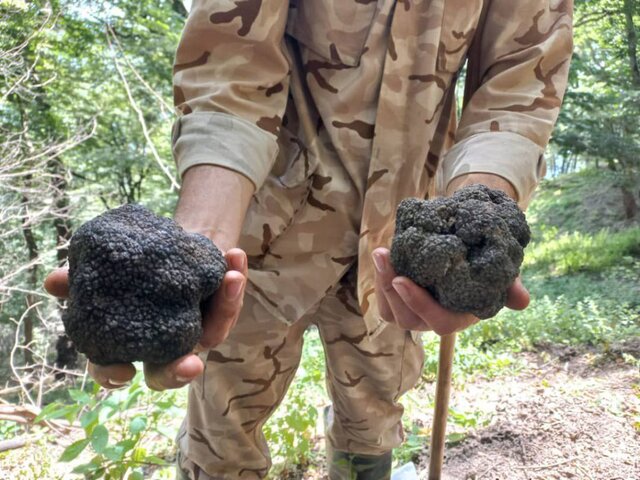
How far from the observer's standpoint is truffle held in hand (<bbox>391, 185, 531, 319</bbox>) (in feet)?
3.37

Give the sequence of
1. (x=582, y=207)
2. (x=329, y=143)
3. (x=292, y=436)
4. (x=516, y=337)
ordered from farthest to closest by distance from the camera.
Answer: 1. (x=582, y=207)
2. (x=516, y=337)
3. (x=292, y=436)
4. (x=329, y=143)

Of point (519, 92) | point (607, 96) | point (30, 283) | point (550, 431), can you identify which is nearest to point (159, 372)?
point (519, 92)

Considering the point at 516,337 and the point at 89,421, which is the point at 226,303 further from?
the point at 516,337

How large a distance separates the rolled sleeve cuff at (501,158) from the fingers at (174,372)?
770mm

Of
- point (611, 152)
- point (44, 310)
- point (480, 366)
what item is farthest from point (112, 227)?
point (44, 310)

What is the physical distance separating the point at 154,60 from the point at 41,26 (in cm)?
227

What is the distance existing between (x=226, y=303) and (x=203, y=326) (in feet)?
0.28

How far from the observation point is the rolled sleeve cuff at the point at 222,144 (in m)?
1.10

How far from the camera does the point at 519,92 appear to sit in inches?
50.3

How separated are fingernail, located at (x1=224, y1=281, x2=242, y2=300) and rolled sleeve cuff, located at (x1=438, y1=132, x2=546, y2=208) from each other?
0.63m

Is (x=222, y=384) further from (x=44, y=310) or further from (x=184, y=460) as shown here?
(x=44, y=310)

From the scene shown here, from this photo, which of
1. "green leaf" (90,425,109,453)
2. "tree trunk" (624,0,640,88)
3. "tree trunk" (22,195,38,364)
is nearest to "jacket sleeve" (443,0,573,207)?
"green leaf" (90,425,109,453)

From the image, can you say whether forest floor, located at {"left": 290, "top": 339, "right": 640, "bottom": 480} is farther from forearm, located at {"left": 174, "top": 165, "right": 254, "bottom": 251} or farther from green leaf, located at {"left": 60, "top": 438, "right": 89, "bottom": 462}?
forearm, located at {"left": 174, "top": 165, "right": 254, "bottom": 251}

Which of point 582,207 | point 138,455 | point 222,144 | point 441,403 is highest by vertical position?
point 582,207
